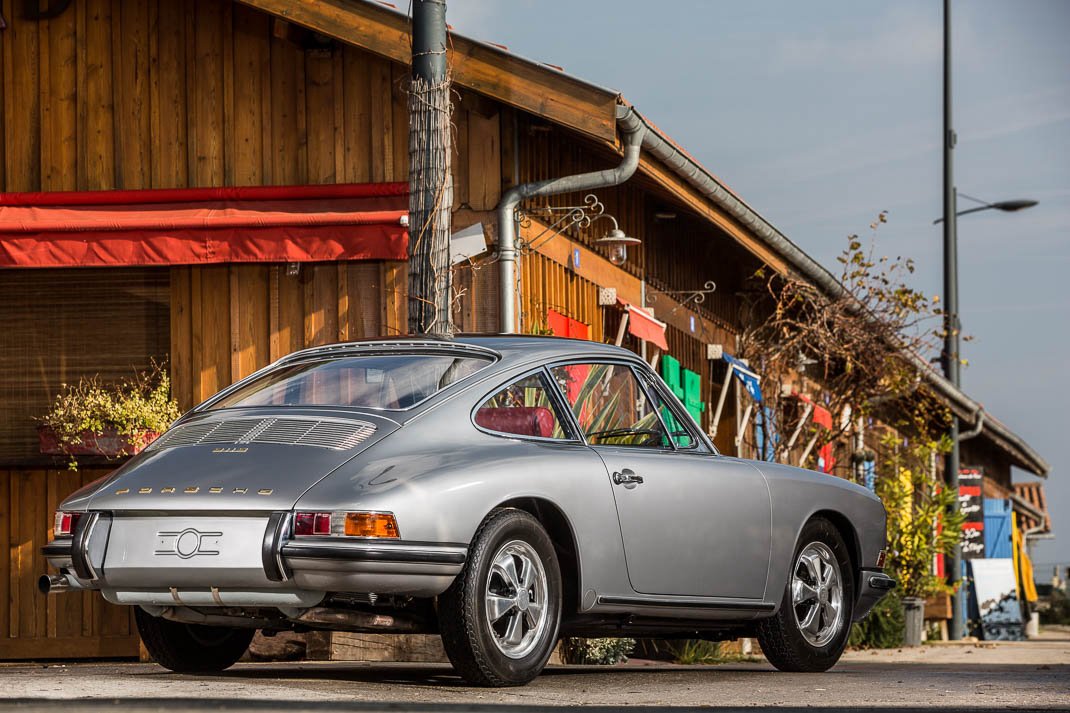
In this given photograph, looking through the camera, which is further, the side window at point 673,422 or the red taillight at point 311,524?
the side window at point 673,422

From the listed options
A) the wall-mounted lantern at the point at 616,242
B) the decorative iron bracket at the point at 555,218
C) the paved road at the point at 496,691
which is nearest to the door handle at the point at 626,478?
the paved road at the point at 496,691

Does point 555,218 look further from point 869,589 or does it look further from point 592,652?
point 869,589

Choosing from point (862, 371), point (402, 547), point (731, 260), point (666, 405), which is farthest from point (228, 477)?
point (862, 371)

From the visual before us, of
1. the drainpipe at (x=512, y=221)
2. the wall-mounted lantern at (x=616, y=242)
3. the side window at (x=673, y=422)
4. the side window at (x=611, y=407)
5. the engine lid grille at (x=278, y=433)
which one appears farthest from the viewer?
the wall-mounted lantern at (x=616, y=242)

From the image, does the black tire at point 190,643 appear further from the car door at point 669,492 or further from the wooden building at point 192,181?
the wooden building at point 192,181

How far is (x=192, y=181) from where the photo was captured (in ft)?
42.1

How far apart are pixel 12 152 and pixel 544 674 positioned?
7.14 metres

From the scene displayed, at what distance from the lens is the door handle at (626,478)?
682 centimetres

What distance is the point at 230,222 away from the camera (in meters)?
12.3

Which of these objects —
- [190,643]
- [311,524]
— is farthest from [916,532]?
[311,524]

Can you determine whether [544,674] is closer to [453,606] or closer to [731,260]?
[453,606]

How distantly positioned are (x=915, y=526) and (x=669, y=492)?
1358 cm

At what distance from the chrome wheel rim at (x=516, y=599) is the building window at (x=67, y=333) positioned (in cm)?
703

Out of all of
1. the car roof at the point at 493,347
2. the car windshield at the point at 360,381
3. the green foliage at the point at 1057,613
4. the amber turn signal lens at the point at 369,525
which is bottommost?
the green foliage at the point at 1057,613
